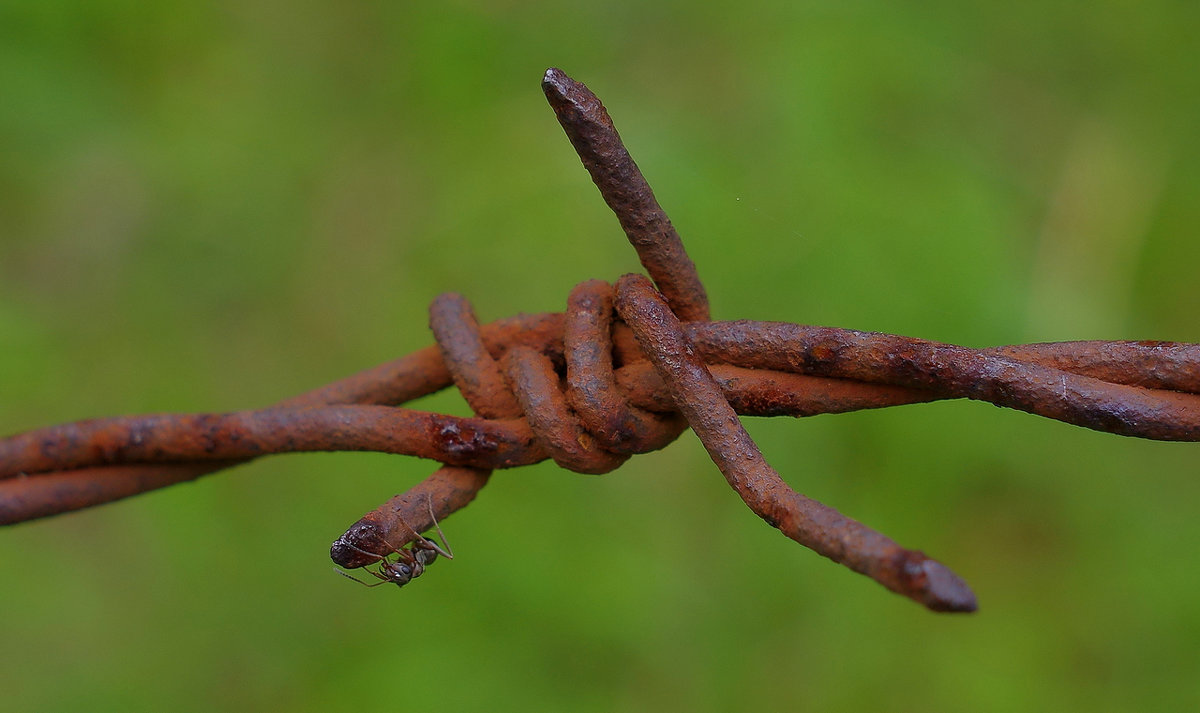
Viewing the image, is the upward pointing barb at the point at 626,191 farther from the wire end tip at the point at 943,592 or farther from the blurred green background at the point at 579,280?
the blurred green background at the point at 579,280

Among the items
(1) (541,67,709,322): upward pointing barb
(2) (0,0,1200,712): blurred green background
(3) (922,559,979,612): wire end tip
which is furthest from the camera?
(2) (0,0,1200,712): blurred green background

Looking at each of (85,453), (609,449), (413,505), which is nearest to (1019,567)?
(609,449)

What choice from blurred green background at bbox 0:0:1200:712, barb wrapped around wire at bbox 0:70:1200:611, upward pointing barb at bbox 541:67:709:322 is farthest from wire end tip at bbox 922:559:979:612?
blurred green background at bbox 0:0:1200:712

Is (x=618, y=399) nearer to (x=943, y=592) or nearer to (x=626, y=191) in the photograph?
(x=626, y=191)

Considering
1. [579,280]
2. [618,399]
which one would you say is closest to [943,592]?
[618,399]

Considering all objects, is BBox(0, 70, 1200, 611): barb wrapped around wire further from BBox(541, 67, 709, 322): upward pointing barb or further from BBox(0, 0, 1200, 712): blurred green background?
BBox(0, 0, 1200, 712): blurred green background

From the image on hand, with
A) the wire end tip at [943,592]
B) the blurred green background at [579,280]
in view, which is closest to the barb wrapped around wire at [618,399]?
the wire end tip at [943,592]

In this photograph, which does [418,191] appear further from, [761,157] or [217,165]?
[761,157]
